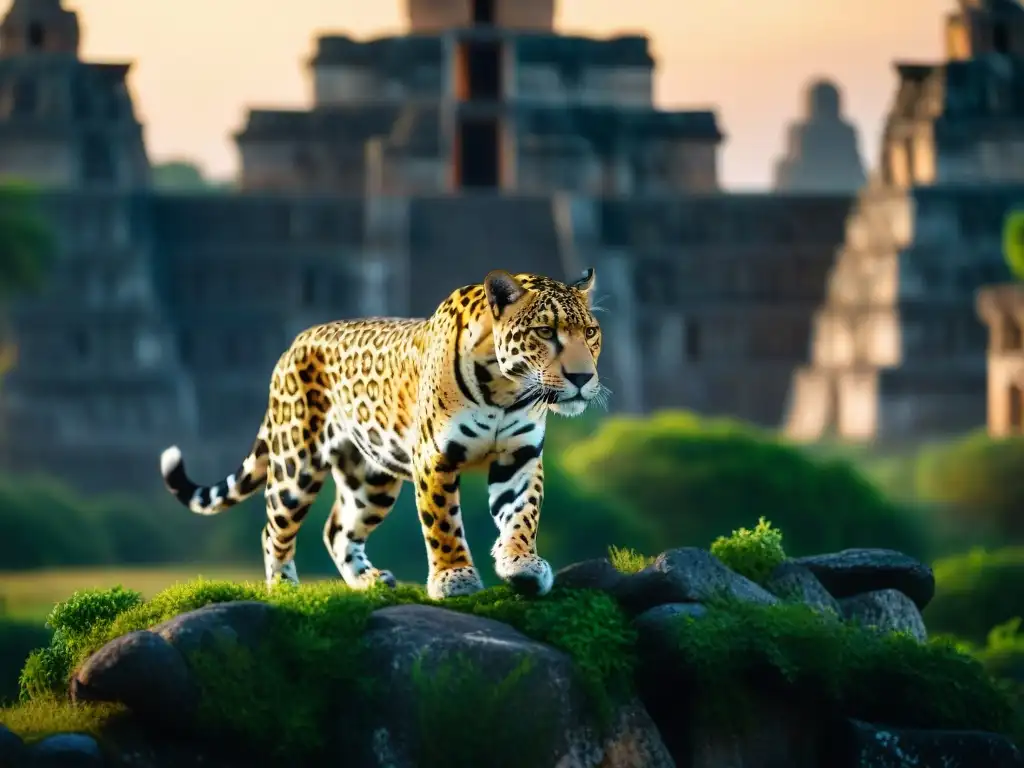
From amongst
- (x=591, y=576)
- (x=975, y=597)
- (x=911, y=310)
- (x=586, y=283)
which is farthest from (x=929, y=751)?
(x=911, y=310)

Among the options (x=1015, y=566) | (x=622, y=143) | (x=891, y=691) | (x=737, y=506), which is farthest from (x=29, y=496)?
(x=891, y=691)

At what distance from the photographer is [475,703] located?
1590 centimetres

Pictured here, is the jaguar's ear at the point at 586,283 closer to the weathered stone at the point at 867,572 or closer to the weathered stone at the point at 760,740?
the weathered stone at the point at 760,740

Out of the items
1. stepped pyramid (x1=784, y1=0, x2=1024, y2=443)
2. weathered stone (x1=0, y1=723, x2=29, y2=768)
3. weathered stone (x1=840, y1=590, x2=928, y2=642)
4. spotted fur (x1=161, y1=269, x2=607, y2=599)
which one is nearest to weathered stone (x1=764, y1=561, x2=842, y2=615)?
weathered stone (x1=840, y1=590, x2=928, y2=642)

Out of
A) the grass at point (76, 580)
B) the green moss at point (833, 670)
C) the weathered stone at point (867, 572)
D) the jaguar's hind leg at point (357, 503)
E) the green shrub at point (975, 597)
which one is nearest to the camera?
the green moss at point (833, 670)

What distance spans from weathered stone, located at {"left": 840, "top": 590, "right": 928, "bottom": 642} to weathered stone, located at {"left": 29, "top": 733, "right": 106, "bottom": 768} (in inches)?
229

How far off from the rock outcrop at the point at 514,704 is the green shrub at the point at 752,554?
2.43 ft

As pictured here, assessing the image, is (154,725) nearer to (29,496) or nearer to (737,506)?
(737,506)

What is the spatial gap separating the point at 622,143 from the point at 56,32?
14278mm

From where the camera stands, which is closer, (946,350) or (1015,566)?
(1015,566)

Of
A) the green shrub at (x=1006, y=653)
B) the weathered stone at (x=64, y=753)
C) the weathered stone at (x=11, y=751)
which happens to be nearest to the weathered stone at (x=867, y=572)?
the weathered stone at (x=64, y=753)

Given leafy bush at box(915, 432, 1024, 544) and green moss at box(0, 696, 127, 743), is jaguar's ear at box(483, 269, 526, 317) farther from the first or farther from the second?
leafy bush at box(915, 432, 1024, 544)

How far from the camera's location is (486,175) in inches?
2682

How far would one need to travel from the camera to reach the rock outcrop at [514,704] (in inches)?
611
